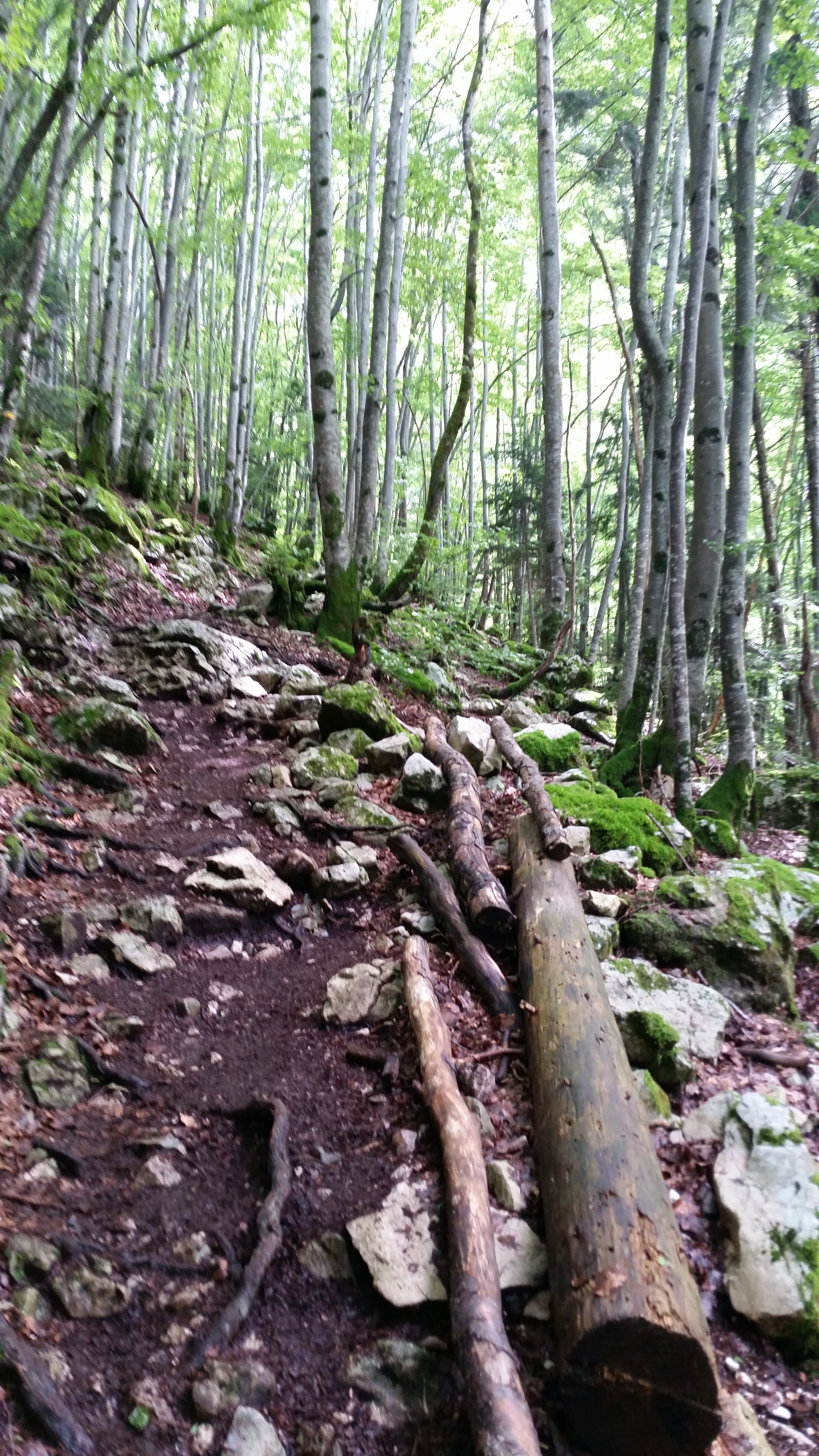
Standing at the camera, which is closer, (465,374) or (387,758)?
(387,758)

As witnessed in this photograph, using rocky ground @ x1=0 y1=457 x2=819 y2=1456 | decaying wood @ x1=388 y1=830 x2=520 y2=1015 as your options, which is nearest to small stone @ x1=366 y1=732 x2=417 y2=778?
rocky ground @ x1=0 y1=457 x2=819 y2=1456

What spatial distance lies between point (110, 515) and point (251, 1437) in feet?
33.5

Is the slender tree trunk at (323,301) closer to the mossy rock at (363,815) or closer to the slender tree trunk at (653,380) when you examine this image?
the slender tree trunk at (653,380)

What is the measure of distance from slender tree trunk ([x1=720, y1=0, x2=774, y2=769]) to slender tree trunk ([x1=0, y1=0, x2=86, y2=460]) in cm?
643

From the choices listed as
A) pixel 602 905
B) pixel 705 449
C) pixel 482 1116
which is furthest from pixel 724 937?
pixel 705 449

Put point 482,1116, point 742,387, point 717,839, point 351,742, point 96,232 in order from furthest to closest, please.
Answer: point 96,232 < point 742,387 < point 351,742 < point 717,839 < point 482,1116

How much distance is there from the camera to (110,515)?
33.8 feet

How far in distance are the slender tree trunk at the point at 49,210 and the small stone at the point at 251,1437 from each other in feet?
26.6

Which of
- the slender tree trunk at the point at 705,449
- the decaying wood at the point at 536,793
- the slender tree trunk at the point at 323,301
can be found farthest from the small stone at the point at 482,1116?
the slender tree trunk at the point at 323,301

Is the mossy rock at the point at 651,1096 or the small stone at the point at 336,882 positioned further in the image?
the small stone at the point at 336,882

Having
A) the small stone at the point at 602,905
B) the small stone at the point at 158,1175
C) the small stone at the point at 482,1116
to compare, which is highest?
the small stone at the point at 602,905

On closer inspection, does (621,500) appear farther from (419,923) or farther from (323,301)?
(419,923)

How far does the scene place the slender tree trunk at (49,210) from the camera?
7.25 metres

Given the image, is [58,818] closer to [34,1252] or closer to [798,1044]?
[34,1252]
